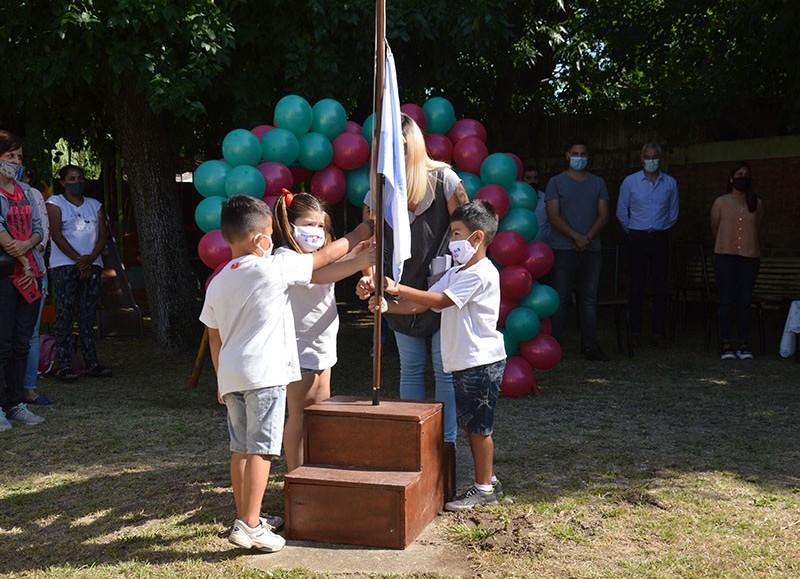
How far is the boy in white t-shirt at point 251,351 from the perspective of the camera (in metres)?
3.80

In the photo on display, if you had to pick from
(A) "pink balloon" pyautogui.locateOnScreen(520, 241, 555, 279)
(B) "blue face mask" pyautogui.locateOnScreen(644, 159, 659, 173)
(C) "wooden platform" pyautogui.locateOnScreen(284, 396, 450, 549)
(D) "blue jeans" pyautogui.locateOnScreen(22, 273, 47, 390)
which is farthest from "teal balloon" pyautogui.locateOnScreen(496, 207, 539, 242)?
(D) "blue jeans" pyautogui.locateOnScreen(22, 273, 47, 390)

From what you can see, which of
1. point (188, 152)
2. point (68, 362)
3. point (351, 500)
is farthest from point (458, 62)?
point (351, 500)

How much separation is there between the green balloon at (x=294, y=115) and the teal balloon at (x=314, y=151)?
0.28 ft

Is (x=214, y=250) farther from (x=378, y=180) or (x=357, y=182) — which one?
(x=378, y=180)

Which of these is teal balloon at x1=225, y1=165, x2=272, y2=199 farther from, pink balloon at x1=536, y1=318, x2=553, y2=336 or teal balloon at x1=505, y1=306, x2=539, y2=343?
pink balloon at x1=536, y1=318, x2=553, y2=336

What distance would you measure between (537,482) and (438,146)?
3240mm

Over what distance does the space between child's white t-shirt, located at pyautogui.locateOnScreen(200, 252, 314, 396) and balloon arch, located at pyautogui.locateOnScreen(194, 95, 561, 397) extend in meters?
2.60

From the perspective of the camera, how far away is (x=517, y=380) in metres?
7.01

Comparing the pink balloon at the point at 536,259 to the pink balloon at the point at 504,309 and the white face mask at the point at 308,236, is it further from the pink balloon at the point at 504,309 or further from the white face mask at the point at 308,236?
the white face mask at the point at 308,236

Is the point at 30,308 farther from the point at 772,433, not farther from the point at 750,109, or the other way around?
the point at 750,109

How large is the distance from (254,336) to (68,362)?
16.4 ft

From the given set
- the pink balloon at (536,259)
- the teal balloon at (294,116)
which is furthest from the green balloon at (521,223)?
the teal balloon at (294,116)

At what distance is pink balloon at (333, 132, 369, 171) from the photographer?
6.92 m

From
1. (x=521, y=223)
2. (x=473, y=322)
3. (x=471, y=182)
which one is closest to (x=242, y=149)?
(x=471, y=182)
